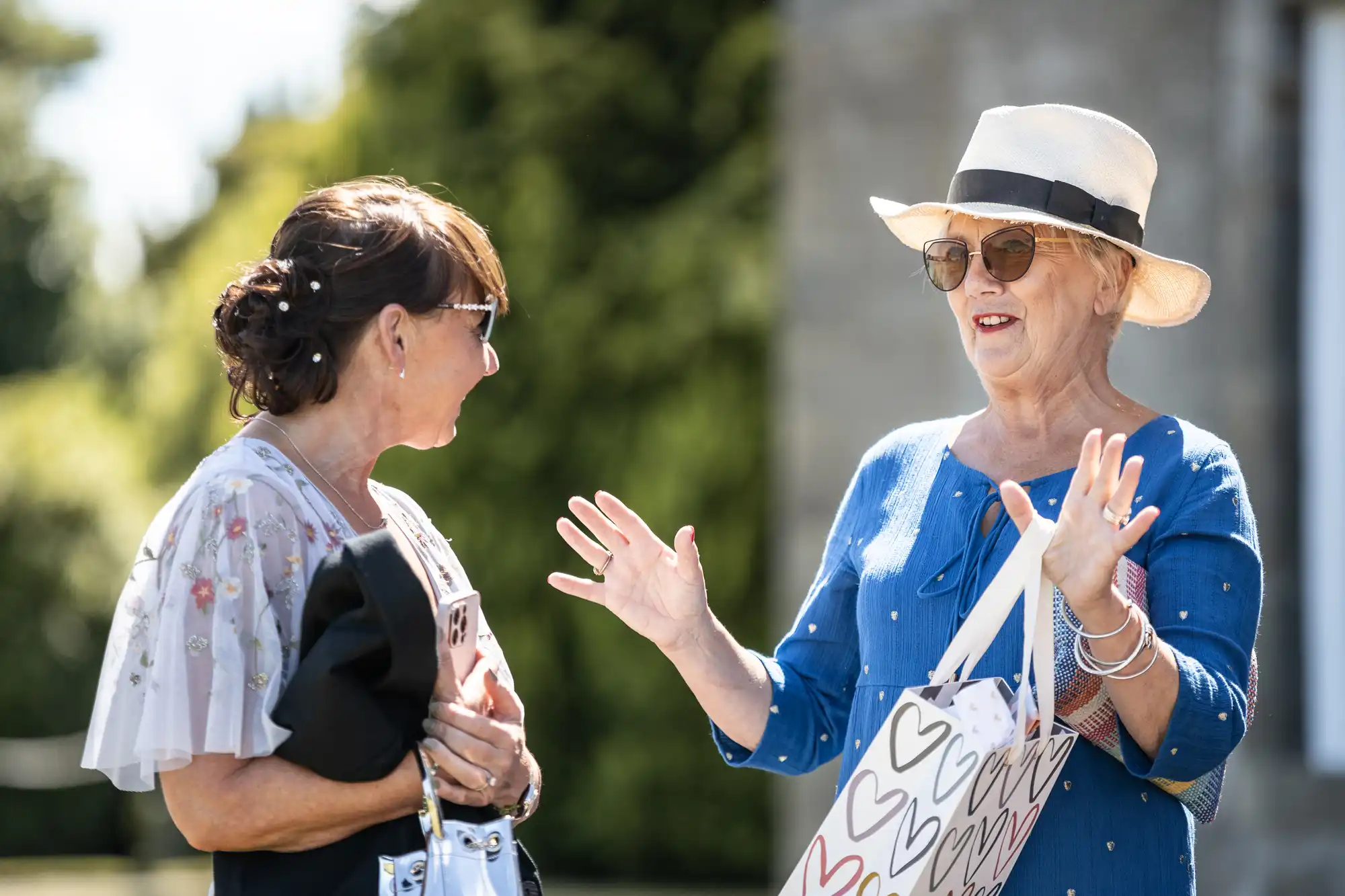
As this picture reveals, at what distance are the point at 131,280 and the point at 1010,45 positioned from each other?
319 inches

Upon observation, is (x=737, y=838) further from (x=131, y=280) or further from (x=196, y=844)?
(x=131, y=280)

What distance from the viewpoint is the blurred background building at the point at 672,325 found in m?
4.93

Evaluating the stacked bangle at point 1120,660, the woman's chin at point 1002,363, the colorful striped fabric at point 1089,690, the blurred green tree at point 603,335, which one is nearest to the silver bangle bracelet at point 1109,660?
the stacked bangle at point 1120,660

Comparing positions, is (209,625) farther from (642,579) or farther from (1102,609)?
(1102,609)

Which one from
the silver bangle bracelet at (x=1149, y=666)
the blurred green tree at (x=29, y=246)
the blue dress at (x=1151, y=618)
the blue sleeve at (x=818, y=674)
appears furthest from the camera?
the blurred green tree at (x=29, y=246)

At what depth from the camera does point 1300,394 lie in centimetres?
494

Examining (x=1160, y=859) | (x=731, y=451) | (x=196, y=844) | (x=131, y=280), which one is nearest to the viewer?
(x=196, y=844)

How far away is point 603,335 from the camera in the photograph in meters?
8.02

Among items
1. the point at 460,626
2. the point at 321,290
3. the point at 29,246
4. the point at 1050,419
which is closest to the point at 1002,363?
the point at 1050,419

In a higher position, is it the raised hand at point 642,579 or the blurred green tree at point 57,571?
the raised hand at point 642,579

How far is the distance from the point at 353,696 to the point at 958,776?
0.80 meters

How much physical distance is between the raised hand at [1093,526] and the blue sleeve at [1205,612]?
231 mm

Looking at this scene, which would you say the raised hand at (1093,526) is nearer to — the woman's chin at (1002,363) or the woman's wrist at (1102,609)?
the woman's wrist at (1102,609)

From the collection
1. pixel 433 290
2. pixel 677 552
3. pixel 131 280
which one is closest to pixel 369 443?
pixel 433 290
